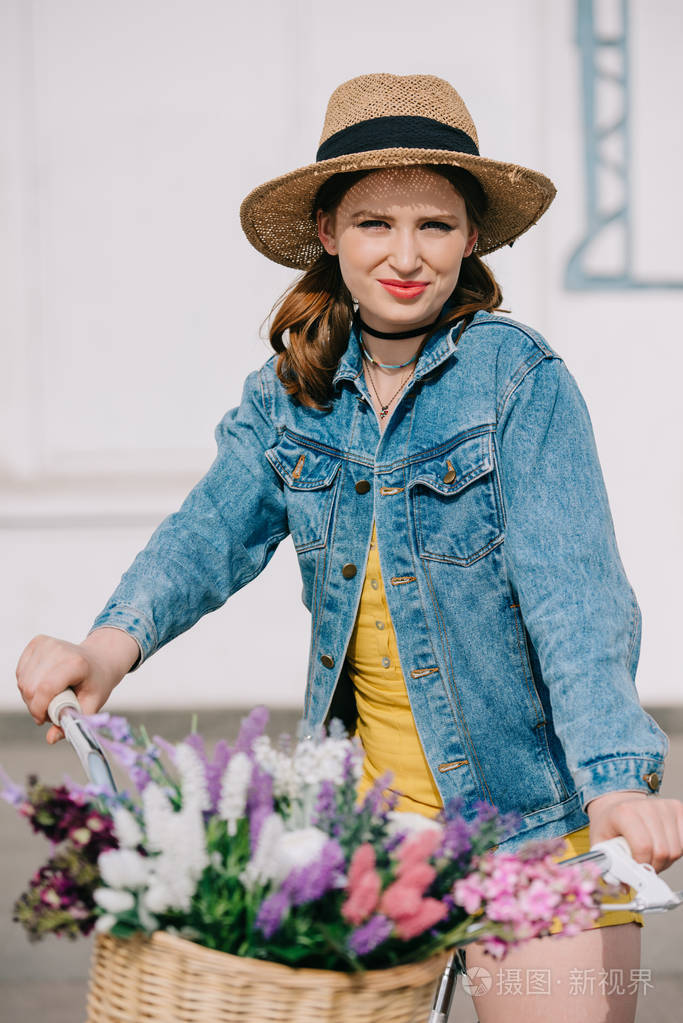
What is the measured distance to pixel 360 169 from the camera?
1.85 meters

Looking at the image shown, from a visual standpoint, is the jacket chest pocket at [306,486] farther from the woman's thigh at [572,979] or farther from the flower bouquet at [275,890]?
the flower bouquet at [275,890]

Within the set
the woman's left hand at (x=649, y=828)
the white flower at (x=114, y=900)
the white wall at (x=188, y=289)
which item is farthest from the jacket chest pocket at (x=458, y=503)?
Answer: the white wall at (x=188, y=289)

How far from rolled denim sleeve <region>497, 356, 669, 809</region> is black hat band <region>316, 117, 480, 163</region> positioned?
39 centimetres

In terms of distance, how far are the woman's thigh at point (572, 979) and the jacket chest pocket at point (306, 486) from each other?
717 millimetres

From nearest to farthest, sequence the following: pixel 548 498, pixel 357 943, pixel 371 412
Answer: pixel 357 943 → pixel 548 498 → pixel 371 412

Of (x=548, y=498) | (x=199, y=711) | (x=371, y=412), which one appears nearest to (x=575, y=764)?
(x=548, y=498)

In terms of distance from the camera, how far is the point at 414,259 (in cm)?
179

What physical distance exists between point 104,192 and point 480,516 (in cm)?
460

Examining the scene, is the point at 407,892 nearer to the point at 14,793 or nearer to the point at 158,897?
the point at 158,897

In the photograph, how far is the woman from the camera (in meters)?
1.60

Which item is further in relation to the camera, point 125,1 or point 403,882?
point 125,1

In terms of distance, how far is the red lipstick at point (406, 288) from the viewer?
1812 millimetres

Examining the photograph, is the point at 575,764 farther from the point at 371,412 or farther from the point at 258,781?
the point at 371,412

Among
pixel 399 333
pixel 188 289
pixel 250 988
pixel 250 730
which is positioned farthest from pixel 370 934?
pixel 188 289
